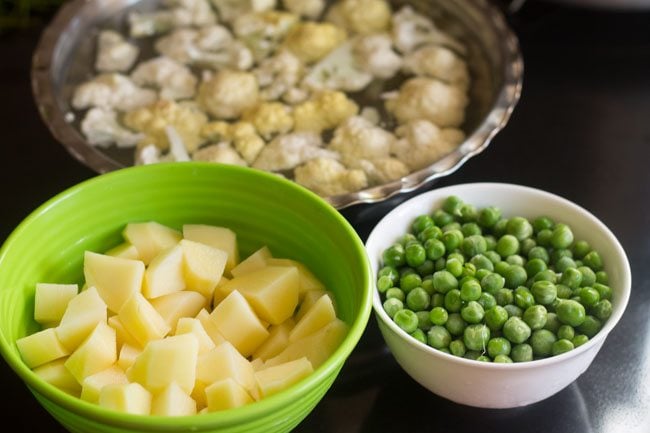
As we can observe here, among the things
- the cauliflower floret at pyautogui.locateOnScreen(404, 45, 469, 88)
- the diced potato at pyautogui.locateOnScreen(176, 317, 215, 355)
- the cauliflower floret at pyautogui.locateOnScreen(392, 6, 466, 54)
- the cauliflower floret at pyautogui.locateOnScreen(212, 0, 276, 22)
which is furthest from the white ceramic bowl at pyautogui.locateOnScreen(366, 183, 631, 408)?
the cauliflower floret at pyautogui.locateOnScreen(212, 0, 276, 22)

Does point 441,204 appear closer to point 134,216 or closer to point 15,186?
point 134,216

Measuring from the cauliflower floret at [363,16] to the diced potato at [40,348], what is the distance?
38.1 inches

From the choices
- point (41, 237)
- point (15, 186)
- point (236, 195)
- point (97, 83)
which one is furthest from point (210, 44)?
point (41, 237)

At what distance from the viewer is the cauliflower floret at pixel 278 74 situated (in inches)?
60.1

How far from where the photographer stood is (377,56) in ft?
5.15

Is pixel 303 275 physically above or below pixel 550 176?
above

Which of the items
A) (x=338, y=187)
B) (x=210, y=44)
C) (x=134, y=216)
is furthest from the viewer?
(x=210, y=44)

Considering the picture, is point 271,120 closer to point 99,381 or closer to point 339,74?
point 339,74

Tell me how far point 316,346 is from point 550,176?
0.66 m

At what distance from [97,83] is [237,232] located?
58 cm

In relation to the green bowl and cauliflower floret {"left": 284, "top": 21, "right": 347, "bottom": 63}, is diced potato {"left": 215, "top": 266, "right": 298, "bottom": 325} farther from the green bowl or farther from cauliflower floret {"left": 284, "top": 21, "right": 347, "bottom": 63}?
cauliflower floret {"left": 284, "top": 21, "right": 347, "bottom": 63}

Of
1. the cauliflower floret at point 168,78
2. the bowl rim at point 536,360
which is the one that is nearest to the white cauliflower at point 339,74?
the cauliflower floret at point 168,78

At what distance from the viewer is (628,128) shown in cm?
150

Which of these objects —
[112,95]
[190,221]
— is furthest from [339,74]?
[190,221]
